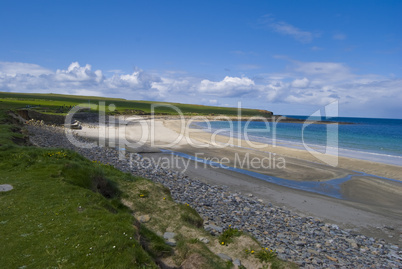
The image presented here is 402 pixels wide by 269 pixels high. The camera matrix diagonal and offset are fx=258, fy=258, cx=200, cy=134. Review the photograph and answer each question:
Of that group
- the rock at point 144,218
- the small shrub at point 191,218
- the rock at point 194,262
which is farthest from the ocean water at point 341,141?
the rock at point 194,262

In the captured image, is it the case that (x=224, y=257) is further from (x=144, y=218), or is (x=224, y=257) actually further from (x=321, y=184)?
(x=321, y=184)

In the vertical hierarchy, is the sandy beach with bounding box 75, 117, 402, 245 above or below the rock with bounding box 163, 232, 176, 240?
below

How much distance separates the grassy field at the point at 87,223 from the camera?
20.6 ft

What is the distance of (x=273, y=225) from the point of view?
13.0 metres

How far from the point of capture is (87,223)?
24.8 feet

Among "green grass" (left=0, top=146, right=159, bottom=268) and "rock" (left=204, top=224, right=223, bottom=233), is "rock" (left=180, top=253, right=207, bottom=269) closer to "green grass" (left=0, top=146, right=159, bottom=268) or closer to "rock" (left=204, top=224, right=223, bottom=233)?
"green grass" (left=0, top=146, right=159, bottom=268)

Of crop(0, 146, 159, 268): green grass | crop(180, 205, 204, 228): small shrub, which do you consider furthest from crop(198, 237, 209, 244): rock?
crop(0, 146, 159, 268): green grass

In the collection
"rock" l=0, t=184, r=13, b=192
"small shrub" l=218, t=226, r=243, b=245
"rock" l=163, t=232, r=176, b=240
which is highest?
"rock" l=0, t=184, r=13, b=192

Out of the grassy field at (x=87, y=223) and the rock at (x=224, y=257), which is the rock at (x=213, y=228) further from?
the rock at (x=224, y=257)

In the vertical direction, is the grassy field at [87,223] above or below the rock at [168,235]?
above

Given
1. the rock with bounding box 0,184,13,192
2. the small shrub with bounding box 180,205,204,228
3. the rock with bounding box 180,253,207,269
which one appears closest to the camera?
the rock with bounding box 180,253,207,269

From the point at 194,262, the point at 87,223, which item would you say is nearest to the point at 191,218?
the point at 194,262

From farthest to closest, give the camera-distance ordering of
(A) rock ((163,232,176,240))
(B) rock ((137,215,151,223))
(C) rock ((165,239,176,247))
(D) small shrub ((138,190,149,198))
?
(D) small shrub ((138,190,149,198)) < (B) rock ((137,215,151,223)) < (A) rock ((163,232,176,240)) < (C) rock ((165,239,176,247))

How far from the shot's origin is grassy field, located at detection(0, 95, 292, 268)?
627 cm
